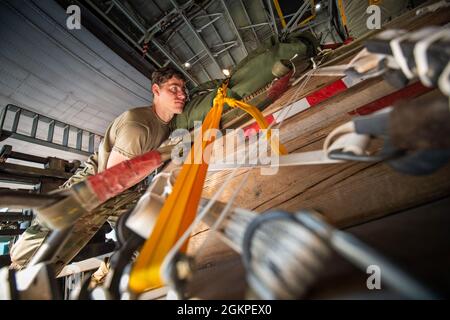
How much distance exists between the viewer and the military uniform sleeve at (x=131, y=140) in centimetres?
137

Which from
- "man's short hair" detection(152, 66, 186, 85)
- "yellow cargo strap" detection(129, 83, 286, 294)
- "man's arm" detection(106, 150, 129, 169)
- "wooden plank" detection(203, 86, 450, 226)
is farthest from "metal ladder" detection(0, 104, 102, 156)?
"wooden plank" detection(203, 86, 450, 226)

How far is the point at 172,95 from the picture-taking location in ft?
5.73

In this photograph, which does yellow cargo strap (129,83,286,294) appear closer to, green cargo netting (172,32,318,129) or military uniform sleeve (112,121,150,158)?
military uniform sleeve (112,121,150,158)

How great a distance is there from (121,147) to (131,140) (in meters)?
0.08

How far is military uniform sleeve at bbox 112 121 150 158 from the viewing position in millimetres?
1368

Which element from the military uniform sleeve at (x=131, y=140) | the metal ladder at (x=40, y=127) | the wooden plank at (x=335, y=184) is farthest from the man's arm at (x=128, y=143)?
the metal ladder at (x=40, y=127)

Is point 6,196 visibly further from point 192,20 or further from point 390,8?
point 192,20

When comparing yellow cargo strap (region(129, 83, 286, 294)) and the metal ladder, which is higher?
the metal ladder

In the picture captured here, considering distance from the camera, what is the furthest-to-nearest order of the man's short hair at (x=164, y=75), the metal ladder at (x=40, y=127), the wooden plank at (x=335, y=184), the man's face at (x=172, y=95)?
the metal ladder at (x=40, y=127), the man's short hair at (x=164, y=75), the man's face at (x=172, y=95), the wooden plank at (x=335, y=184)

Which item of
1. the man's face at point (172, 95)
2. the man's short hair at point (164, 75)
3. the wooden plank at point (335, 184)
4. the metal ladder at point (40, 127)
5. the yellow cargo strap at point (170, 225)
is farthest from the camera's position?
the metal ladder at point (40, 127)

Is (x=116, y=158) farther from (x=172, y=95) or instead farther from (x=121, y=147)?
(x=172, y=95)

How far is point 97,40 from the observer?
2.98 metres

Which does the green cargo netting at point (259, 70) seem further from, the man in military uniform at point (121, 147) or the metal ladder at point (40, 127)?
the metal ladder at point (40, 127)

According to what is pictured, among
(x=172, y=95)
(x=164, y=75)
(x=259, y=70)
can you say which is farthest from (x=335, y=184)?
(x=164, y=75)
